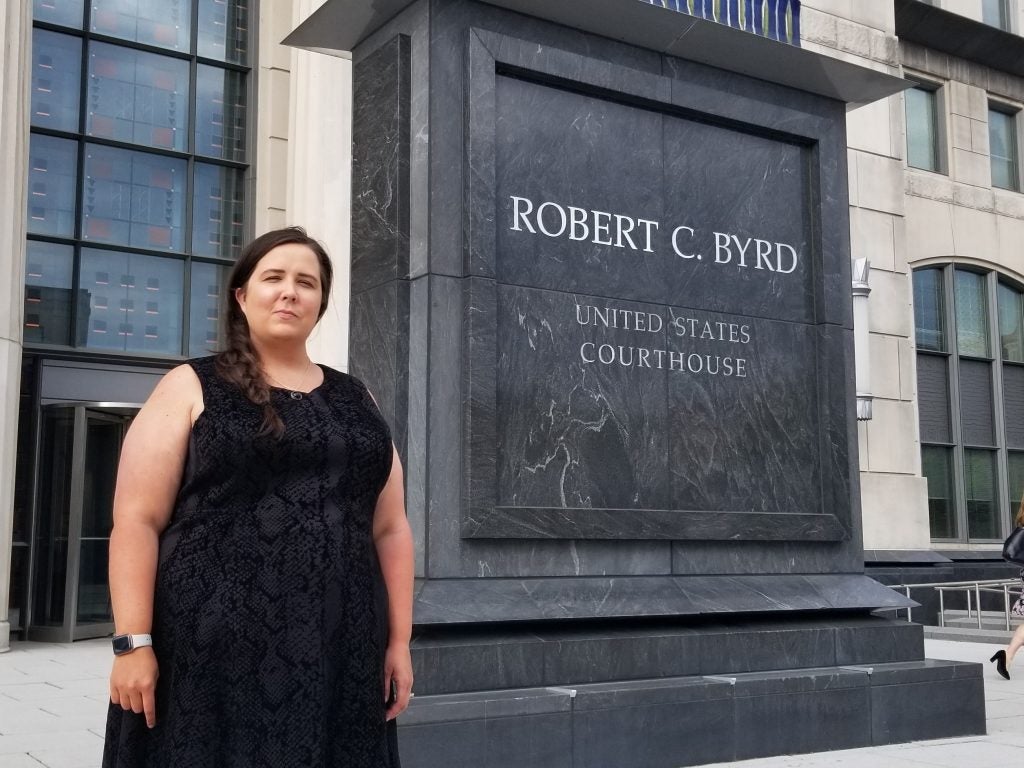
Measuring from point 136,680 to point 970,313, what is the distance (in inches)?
793

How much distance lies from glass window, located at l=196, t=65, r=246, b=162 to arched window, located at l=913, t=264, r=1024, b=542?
1135cm

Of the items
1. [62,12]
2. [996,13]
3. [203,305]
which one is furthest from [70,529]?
[996,13]

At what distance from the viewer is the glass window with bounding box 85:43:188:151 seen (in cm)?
1634

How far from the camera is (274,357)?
11.6 feet

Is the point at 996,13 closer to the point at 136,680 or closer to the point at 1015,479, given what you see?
the point at 1015,479

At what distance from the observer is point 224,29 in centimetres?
1755

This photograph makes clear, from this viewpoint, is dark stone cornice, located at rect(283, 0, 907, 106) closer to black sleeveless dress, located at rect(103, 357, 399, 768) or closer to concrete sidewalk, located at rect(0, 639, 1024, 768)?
black sleeveless dress, located at rect(103, 357, 399, 768)

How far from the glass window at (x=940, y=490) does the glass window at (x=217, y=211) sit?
11700mm

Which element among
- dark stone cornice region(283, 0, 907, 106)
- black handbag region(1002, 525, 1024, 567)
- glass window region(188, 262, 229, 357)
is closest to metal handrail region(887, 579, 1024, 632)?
black handbag region(1002, 525, 1024, 567)

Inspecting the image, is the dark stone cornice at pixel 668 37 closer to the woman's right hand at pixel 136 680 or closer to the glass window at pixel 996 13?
the woman's right hand at pixel 136 680

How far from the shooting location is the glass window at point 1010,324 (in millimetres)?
21431

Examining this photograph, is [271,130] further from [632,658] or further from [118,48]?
[632,658]

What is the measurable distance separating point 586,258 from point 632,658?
2.35 m

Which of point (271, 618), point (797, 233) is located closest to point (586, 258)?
point (797, 233)
